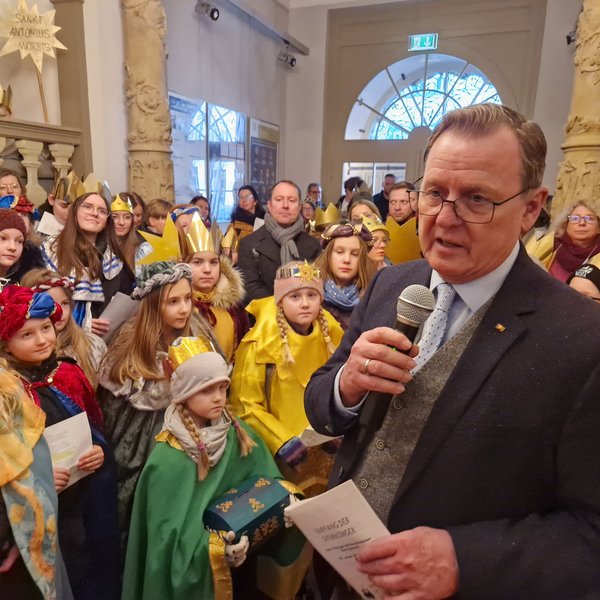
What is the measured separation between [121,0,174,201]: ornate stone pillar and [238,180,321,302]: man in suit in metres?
2.53

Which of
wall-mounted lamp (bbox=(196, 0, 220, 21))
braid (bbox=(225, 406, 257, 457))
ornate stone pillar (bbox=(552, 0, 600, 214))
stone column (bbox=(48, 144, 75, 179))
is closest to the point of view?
braid (bbox=(225, 406, 257, 457))

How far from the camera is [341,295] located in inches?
110

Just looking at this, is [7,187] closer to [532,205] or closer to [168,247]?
[168,247]

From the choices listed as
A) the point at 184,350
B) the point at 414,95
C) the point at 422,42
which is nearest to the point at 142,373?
the point at 184,350

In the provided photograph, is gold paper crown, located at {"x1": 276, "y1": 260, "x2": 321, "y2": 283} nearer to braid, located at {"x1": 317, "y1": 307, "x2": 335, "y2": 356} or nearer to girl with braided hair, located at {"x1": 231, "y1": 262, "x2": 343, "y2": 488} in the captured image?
girl with braided hair, located at {"x1": 231, "y1": 262, "x2": 343, "y2": 488}

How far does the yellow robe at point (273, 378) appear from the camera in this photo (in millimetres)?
2277

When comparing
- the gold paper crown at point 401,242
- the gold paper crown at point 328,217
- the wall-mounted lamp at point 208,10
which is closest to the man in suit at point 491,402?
the gold paper crown at point 401,242

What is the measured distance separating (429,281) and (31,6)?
18.0ft

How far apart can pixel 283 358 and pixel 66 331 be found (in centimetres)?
105

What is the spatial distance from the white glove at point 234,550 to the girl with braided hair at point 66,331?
38.0 inches

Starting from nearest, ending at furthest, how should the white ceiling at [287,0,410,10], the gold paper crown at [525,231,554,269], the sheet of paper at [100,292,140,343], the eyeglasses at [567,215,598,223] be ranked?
the sheet of paper at [100,292,140,343] < the eyeglasses at [567,215,598,223] < the gold paper crown at [525,231,554,269] < the white ceiling at [287,0,410,10]

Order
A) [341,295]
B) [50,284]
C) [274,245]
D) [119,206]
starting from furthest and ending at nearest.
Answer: [119,206] < [274,245] < [341,295] < [50,284]

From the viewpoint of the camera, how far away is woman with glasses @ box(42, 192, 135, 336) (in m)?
2.92

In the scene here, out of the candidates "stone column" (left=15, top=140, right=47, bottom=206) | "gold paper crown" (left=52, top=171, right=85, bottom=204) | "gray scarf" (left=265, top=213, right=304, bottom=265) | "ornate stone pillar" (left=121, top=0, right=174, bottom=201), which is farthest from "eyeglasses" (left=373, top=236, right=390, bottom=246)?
"stone column" (left=15, top=140, right=47, bottom=206)
